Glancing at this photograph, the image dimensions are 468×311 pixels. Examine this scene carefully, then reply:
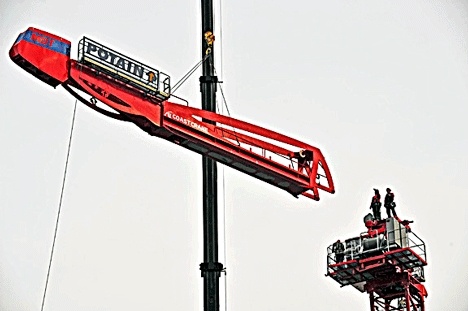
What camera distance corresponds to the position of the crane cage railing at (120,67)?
39094mm

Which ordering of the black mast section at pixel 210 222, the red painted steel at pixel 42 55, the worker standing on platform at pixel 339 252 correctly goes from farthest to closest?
the worker standing on platform at pixel 339 252
the black mast section at pixel 210 222
the red painted steel at pixel 42 55

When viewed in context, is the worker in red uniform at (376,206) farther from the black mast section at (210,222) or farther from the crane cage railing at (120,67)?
the crane cage railing at (120,67)

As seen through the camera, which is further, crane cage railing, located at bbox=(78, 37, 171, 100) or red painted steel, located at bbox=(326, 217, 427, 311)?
red painted steel, located at bbox=(326, 217, 427, 311)

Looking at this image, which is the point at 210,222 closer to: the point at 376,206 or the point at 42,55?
the point at 376,206

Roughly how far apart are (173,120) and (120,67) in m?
2.95

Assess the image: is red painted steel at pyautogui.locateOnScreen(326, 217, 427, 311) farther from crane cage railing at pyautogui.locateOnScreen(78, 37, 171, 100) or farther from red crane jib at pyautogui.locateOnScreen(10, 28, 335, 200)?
crane cage railing at pyautogui.locateOnScreen(78, 37, 171, 100)

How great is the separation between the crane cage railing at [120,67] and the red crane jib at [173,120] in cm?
12

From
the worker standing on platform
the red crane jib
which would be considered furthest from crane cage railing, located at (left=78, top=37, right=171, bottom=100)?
the worker standing on platform

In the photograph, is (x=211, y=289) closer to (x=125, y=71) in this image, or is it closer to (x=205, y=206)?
(x=205, y=206)

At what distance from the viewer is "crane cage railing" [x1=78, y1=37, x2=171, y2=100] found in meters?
39.1

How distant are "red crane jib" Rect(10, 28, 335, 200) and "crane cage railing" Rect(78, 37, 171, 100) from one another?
118 mm

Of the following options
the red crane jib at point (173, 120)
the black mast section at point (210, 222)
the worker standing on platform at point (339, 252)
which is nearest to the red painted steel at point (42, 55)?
the red crane jib at point (173, 120)

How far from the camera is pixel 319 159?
146 ft

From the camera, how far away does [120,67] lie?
39.6 meters
